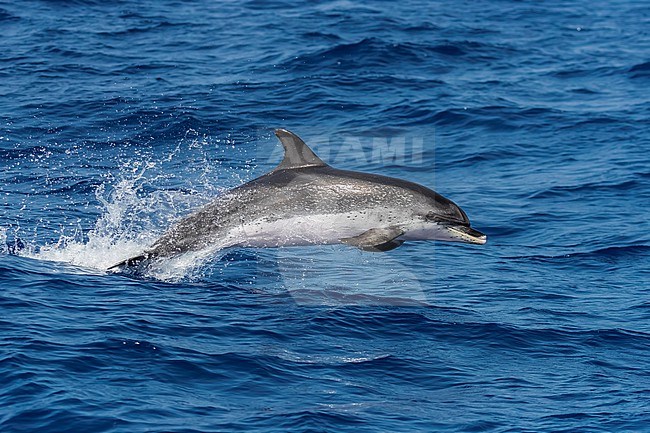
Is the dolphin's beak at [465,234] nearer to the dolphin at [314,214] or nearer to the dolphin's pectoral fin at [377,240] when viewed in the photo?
the dolphin at [314,214]

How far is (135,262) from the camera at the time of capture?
13.1 meters

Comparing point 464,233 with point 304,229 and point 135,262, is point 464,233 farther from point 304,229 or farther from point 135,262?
point 135,262

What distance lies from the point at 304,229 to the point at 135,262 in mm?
2094

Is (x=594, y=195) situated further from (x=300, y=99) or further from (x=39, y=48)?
(x=39, y=48)

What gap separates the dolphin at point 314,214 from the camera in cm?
1255

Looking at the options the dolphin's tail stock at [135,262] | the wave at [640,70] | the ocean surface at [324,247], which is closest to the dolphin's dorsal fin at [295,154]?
the ocean surface at [324,247]

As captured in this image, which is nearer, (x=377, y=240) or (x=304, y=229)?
(x=377, y=240)

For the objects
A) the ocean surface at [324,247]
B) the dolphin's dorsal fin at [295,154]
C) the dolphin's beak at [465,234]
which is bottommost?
the ocean surface at [324,247]

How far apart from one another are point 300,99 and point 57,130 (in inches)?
209

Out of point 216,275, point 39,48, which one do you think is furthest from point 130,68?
point 216,275

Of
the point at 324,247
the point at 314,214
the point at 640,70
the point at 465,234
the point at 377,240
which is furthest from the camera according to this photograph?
the point at 640,70

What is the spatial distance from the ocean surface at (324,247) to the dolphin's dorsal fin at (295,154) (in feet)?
5.24

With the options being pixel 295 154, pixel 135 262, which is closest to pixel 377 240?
pixel 295 154

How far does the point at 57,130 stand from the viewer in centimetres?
2014
